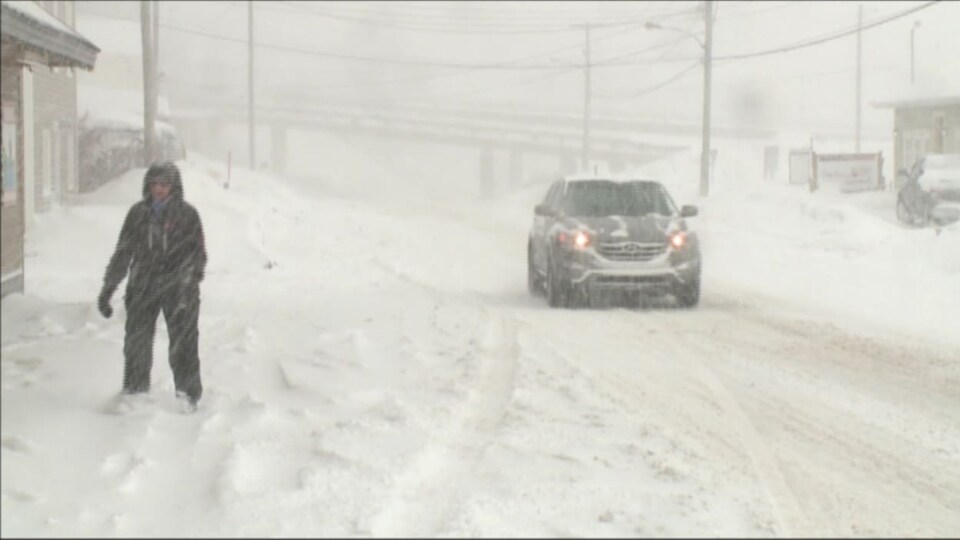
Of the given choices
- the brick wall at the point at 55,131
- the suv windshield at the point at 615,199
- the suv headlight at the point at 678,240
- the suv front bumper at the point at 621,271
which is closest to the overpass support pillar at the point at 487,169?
the brick wall at the point at 55,131

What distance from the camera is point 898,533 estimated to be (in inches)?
234

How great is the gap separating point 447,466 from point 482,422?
3.73ft

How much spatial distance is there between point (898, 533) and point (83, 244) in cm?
1455

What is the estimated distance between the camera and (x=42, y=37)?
731cm

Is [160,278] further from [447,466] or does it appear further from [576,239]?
[576,239]

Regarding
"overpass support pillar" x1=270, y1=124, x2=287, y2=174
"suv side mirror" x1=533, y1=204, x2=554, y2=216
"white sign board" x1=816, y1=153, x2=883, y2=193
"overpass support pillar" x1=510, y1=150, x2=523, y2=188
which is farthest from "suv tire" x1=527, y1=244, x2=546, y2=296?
"overpass support pillar" x1=270, y1=124, x2=287, y2=174

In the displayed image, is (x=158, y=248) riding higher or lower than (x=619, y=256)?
higher

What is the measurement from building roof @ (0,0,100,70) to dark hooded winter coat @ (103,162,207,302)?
45.3 inches

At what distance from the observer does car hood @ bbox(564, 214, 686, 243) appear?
46.0 ft

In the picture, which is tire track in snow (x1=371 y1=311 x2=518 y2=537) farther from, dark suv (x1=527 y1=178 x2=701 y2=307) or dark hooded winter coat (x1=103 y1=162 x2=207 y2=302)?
dark suv (x1=527 y1=178 x2=701 y2=307)

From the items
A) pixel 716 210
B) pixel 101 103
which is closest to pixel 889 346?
pixel 716 210

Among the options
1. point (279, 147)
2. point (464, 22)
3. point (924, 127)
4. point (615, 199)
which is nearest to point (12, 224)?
point (615, 199)

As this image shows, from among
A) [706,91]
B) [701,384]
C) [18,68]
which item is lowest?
[701,384]

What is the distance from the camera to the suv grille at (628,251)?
550 inches
